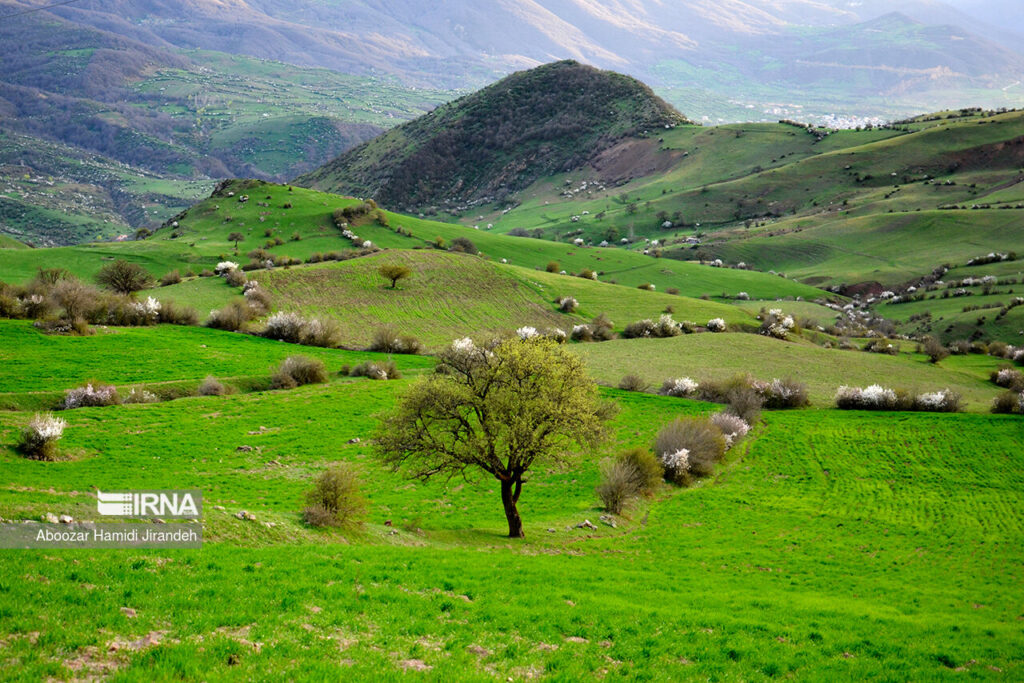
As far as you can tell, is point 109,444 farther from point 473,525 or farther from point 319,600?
point 319,600

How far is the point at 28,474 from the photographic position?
23000 mm

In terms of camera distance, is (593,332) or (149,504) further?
(593,332)

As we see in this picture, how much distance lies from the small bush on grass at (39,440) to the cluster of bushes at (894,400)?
47.2 m

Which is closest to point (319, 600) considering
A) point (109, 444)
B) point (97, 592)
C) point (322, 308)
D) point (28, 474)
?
point (97, 592)

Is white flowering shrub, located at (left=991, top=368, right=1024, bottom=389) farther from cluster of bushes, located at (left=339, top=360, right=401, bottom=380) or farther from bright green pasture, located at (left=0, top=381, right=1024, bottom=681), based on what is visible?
cluster of bushes, located at (left=339, top=360, right=401, bottom=380)

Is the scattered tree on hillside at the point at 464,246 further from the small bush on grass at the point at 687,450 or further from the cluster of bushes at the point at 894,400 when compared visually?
the small bush on grass at the point at 687,450

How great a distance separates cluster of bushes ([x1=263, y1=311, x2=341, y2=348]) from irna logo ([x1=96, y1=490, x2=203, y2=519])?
1393 inches

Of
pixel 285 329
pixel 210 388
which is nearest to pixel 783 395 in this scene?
pixel 210 388

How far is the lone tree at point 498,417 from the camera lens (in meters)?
24.8

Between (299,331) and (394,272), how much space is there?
17360 millimetres

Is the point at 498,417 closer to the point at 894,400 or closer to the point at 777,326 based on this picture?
the point at 894,400

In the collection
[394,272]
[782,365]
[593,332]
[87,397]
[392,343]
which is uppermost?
[394,272]

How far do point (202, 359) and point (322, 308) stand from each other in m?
19.8

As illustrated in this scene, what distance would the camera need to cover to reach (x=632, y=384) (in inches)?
1971
